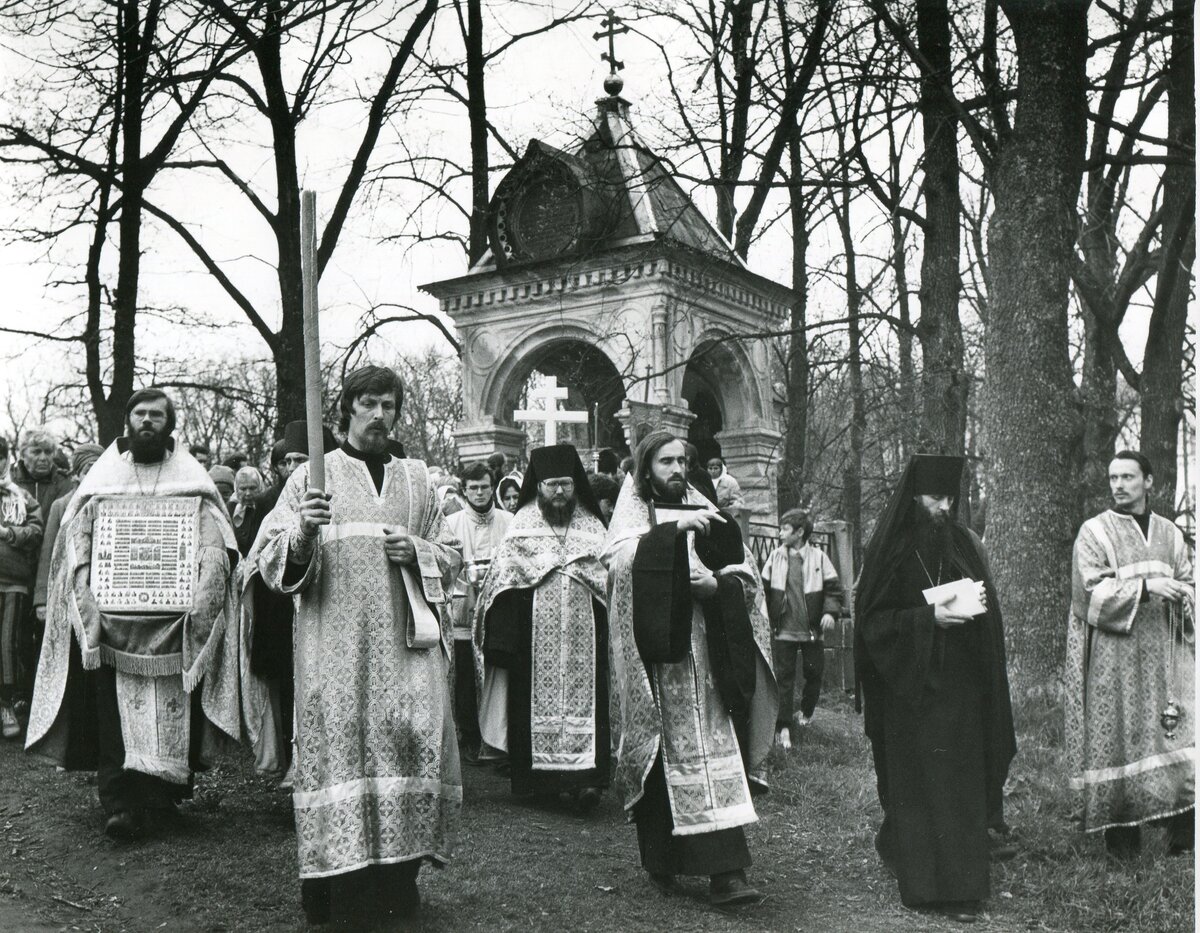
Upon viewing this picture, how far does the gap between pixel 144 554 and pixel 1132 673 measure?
4.50 metres

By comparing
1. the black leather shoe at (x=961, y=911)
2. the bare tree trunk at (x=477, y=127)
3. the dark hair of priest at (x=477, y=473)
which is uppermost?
the bare tree trunk at (x=477, y=127)

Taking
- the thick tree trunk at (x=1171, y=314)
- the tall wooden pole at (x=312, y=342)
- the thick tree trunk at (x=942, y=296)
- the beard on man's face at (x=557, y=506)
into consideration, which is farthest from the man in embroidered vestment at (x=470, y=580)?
the thick tree trunk at (x=1171, y=314)

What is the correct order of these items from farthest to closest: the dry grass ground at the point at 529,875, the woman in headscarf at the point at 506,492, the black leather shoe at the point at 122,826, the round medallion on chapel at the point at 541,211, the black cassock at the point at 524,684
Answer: the round medallion on chapel at the point at 541,211 < the woman in headscarf at the point at 506,492 < the black cassock at the point at 524,684 < the black leather shoe at the point at 122,826 < the dry grass ground at the point at 529,875

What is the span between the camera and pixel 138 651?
19.7 ft

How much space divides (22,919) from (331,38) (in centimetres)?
773

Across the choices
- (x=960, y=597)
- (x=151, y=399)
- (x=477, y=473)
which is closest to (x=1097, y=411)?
(x=477, y=473)

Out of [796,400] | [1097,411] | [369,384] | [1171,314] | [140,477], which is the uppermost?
[1171,314]

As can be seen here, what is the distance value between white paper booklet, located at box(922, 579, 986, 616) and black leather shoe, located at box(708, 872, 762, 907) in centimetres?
135

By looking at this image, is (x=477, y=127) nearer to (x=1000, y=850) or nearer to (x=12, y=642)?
(x=12, y=642)

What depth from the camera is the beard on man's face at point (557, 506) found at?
7.30m

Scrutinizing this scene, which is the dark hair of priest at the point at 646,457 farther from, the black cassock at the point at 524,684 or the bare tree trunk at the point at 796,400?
the bare tree trunk at the point at 796,400

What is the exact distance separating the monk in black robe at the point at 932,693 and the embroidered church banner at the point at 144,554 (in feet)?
9.78

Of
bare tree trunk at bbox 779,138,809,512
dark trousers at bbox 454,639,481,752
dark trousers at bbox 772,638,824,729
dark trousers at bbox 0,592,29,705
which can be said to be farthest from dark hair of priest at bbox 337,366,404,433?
bare tree trunk at bbox 779,138,809,512

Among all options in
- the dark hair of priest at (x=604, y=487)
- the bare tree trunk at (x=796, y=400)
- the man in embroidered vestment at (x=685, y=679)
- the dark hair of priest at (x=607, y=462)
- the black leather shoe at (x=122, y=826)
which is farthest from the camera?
the bare tree trunk at (x=796, y=400)
